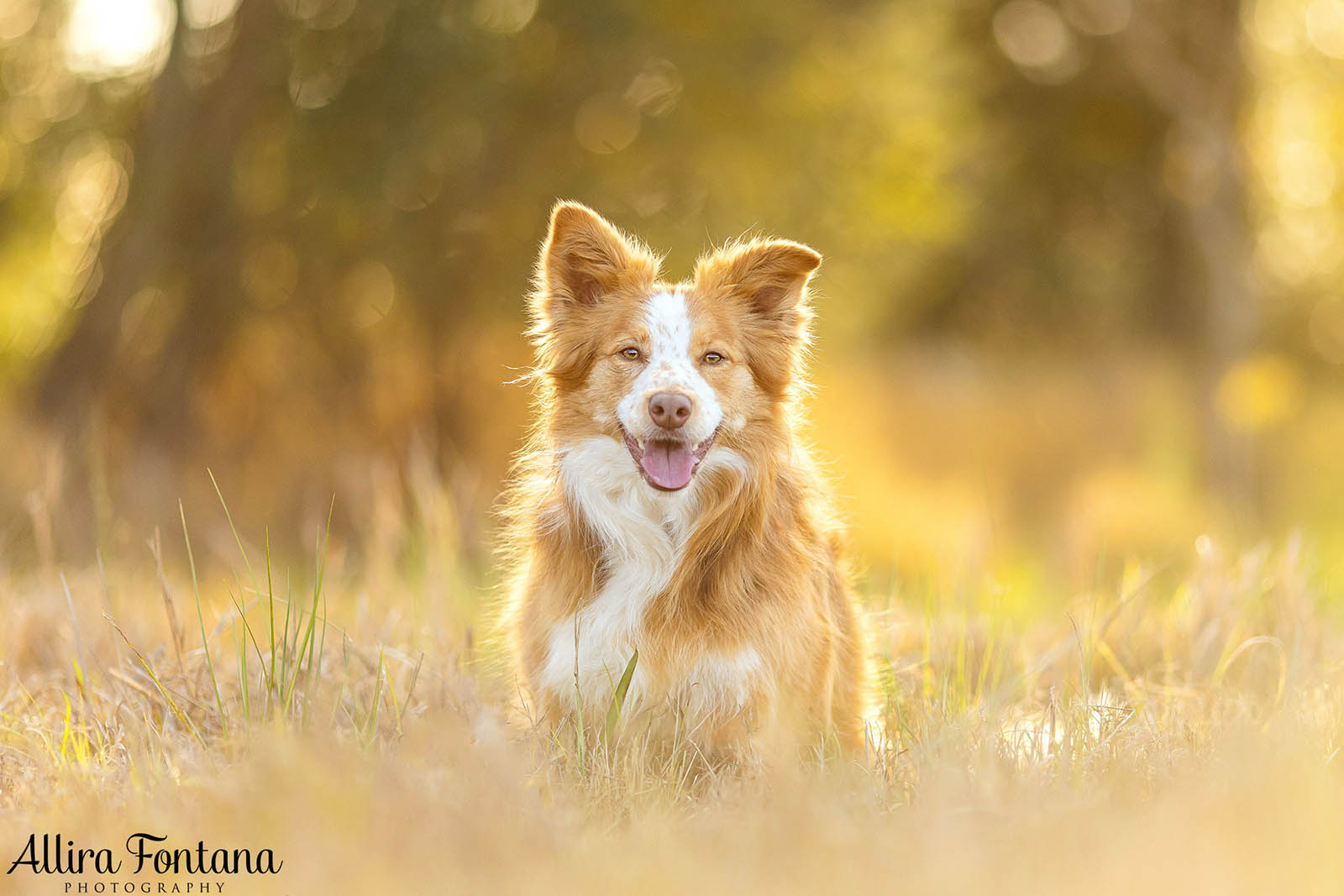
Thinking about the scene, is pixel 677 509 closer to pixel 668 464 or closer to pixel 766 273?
pixel 668 464

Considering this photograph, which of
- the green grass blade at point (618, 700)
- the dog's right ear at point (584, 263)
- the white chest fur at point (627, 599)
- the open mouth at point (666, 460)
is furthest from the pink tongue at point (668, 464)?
the dog's right ear at point (584, 263)

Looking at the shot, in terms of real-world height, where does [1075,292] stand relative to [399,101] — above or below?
below

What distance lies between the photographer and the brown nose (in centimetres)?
393

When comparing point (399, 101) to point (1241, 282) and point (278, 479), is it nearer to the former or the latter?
point (278, 479)

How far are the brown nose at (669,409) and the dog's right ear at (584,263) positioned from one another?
0.66 meters

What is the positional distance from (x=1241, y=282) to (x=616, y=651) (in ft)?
35.9

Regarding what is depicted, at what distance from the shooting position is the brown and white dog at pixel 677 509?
13.0ft

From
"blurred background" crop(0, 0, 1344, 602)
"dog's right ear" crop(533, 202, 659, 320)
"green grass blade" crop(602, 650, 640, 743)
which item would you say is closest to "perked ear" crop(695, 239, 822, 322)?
"dog's right ear" crop(533, 202, 659, 320)

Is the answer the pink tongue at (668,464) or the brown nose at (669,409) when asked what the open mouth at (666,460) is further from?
the brown nose at (669,409)

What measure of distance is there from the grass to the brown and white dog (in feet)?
0.69

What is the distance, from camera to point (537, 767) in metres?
3.67

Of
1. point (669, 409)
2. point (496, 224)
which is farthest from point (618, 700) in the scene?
point (496, 224)

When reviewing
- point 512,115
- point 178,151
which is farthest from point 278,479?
point 512,115

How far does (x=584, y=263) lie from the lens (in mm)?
4492
